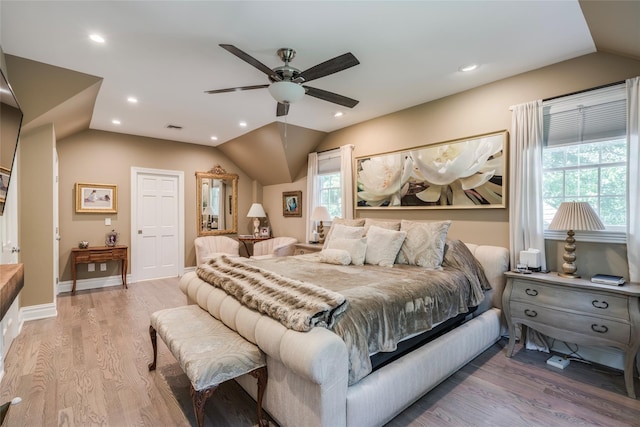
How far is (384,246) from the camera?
3.32 m

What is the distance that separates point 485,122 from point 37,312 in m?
5.81

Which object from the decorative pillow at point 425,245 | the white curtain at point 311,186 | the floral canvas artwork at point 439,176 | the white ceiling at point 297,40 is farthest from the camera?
the white curtain at point 311,186

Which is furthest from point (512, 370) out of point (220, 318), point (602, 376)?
point (220, 318)

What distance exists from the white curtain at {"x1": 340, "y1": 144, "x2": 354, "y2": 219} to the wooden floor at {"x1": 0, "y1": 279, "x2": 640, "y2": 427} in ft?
8.79

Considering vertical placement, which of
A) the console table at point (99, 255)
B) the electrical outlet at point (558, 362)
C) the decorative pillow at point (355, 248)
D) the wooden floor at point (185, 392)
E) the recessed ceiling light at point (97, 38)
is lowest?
the wooden floor at point (185, 392)

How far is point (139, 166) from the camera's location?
5.73 metres

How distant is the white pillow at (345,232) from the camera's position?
3.62m

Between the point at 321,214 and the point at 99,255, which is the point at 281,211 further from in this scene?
the point at 99,255

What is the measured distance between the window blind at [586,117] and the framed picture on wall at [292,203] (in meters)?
4.04

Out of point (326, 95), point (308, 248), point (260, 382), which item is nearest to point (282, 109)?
point (326, 95)

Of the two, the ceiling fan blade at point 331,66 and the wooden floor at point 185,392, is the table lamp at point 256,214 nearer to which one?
the wooden floor at point 185,392

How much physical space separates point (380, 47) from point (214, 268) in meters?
2.52

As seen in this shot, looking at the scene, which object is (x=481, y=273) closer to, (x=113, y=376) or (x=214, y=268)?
(x=214, y=268)

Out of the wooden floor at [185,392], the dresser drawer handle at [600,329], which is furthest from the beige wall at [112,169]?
the dresser drawer handle at [600,329]
